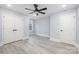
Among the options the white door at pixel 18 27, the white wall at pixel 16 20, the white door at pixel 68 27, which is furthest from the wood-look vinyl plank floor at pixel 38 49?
the white door at pixel 18 27

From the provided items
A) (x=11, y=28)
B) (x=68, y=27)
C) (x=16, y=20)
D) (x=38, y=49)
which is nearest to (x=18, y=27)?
(x=16, y=20)

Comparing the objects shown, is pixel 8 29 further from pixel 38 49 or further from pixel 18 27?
pixel 38 49

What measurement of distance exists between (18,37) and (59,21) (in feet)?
9.58

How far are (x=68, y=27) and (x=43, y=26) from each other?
3322 mm

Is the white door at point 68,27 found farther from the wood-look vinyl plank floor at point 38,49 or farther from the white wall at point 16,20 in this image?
the white wall at point 16,20

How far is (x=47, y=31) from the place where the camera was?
6.53 metres

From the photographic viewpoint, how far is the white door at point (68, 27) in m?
3.78

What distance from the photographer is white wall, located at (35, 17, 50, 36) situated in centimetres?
649

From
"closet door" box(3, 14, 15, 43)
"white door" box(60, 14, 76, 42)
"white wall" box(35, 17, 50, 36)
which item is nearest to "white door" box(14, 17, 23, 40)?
"closet door" box(3, 14, 15, 43)

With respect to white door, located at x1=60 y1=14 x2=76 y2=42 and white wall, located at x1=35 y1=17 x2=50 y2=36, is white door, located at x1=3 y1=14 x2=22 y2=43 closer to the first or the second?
white wall, located at x1=35 y1=17 x2=50 y2=36

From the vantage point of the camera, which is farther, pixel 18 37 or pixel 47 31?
pixel 47 31
